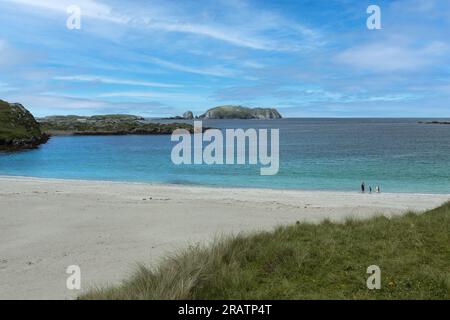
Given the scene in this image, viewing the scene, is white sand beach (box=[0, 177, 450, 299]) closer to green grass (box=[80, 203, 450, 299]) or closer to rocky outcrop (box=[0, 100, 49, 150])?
green grass (box=[80, 203, 450, 299])

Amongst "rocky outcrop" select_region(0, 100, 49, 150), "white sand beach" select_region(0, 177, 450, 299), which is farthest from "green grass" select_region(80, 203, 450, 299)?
"rocky outcrop" select_region(0, 100, 49, 150)

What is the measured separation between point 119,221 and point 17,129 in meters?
88.5

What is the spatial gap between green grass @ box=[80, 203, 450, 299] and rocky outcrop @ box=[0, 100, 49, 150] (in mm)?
84860

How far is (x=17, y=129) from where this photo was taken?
95.0 m

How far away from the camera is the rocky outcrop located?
8550cm

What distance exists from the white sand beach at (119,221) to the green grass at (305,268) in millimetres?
3356

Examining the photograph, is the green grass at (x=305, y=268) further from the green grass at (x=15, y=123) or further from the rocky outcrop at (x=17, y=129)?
the green grass at (x=15, y=123)

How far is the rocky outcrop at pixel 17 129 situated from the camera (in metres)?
85.5

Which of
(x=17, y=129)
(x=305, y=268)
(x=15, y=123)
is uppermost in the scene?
(x=15, y=123)

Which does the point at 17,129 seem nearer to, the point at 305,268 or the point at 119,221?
the point at 119,221

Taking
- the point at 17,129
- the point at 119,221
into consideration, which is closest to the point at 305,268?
the point at 119,221

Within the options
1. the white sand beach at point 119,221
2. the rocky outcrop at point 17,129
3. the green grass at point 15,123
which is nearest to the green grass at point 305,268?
the white sand beach at point 119,221

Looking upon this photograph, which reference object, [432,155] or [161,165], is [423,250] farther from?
[432,155]
